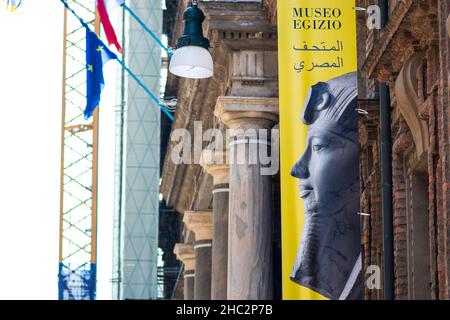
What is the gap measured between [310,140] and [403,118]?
2.18 meters

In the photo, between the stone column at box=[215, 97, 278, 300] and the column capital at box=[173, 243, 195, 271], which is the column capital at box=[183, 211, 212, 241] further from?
the stone column at box=[215, 97, 278, 300]

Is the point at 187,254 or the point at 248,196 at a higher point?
the point at 248,196

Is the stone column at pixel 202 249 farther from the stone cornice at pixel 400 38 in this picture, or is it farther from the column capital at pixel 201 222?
the stone cornice at pixel 400 38

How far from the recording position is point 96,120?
117 meters

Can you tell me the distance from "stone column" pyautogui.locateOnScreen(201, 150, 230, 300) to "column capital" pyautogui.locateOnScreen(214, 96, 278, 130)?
3049 millimetres

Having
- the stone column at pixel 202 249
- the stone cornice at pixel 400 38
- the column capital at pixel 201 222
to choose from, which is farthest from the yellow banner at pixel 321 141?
the column capital at pixel 201 222

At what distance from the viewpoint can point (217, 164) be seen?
95.2 ft

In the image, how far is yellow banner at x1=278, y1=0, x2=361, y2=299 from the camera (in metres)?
19.9

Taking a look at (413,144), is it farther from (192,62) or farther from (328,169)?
(192,62)

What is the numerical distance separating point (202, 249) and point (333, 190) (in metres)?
16.4

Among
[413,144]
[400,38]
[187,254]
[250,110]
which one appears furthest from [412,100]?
[187,254]
